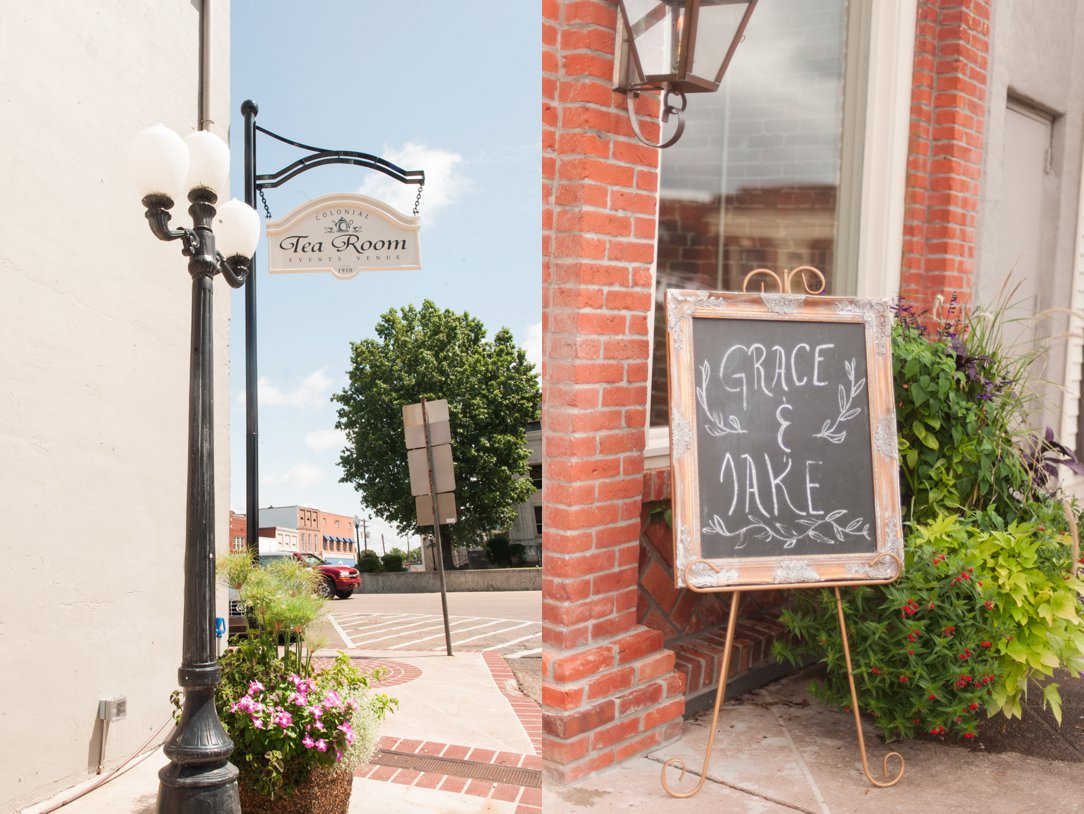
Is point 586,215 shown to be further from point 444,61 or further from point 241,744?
point 444,61

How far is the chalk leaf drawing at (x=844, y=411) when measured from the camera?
8.40 ft

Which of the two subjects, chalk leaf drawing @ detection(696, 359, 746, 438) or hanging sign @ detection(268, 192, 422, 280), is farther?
hanging sign @ detection(268, 192, 422, 280)

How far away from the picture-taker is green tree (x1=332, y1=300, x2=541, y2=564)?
435cm

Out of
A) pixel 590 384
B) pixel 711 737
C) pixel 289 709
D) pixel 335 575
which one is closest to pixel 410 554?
pixel 335 575

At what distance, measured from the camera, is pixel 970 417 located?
3.01m

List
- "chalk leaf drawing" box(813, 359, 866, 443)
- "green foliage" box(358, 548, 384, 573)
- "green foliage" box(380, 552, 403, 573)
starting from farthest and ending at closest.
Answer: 1. "green foliage" box(380, 552, 403, 573)
2. "green foliage" box(358, 548, 384, 573)
3. "chalk leaf drawing" box(813, 359, 866, 443)

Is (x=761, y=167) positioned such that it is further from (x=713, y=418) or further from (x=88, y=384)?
(x=88, y=384)

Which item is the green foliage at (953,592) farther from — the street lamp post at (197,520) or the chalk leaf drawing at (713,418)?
the street lamp post at (197,520)

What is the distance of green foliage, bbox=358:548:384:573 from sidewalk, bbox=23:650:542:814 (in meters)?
0.45

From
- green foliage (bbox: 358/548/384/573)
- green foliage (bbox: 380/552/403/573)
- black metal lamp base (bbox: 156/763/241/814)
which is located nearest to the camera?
black metal lamp base (bbox: 156/763/241/814)

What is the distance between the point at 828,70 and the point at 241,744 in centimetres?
355

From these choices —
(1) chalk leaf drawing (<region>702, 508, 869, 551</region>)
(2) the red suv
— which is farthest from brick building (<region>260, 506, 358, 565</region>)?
(1) chalk leaf drawing (<region>702, 508, 869, 551</region>)

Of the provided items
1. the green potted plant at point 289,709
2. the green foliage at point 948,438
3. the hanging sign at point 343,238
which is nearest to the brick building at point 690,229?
the green foliage at point 948,438

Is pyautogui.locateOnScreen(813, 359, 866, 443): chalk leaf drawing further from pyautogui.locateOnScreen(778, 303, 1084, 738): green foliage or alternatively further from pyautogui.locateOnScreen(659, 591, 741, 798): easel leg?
pyautogui.locateOnScreen(659, 591, 741, 798): easel leg
